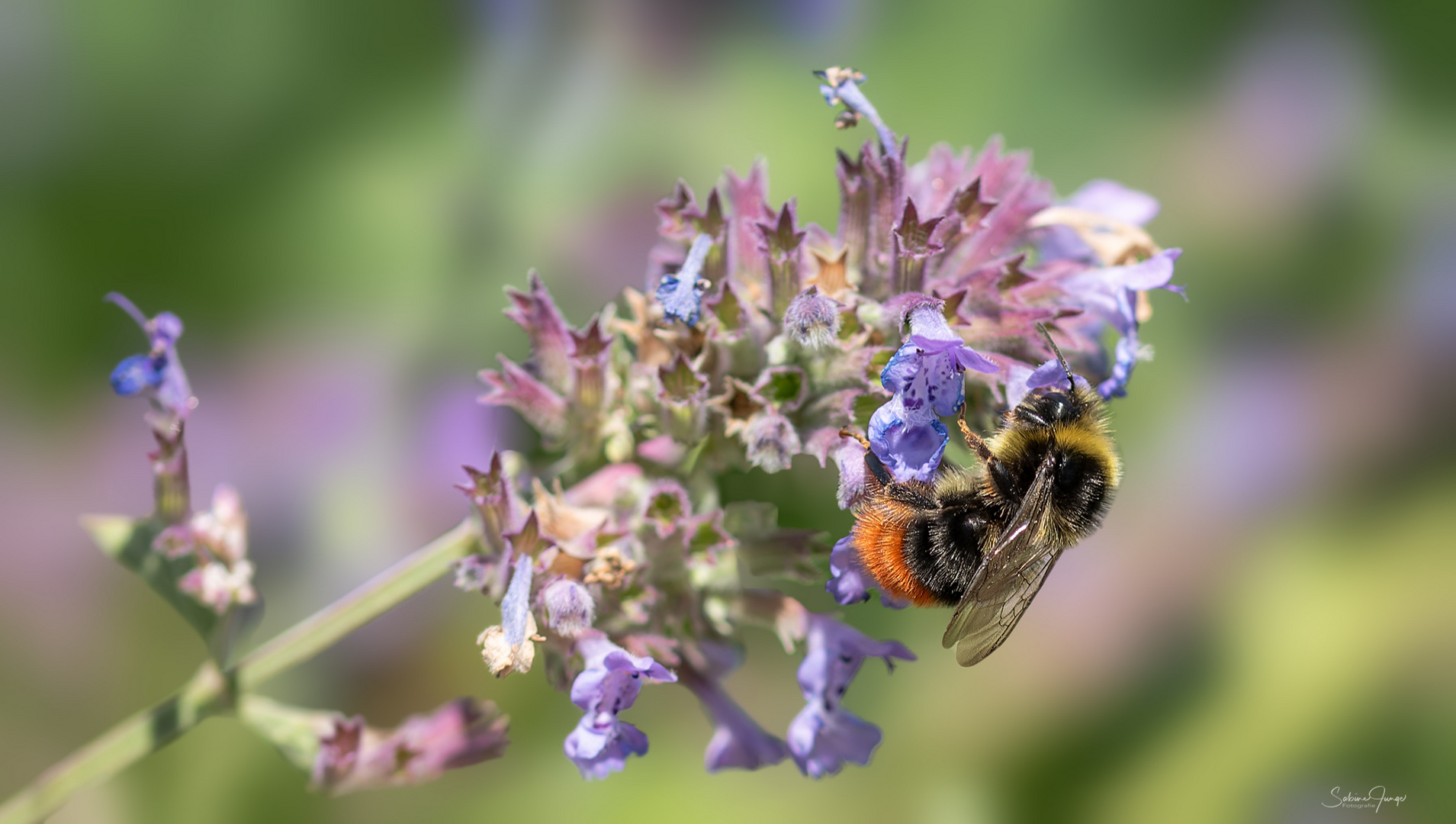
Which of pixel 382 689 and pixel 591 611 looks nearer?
pixel 591 611

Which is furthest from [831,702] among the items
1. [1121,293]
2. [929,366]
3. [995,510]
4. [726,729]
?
[1121,293]

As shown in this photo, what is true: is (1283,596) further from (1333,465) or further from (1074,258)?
(1074,258)

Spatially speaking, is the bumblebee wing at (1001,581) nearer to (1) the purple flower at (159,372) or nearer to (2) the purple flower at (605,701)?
(2) the purple flower at (605,701)

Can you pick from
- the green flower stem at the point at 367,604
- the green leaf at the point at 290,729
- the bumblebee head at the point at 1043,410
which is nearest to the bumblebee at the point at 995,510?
the bumblebee head at the point at 1043,410

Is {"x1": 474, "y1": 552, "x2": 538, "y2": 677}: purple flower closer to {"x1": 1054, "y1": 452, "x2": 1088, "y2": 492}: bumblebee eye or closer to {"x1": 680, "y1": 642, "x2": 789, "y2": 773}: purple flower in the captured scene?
{"x1": 680, "y1": 642, "x2": 789, "y2": 773}: purple flower

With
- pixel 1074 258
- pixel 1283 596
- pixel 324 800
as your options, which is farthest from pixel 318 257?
pixel 1283 596

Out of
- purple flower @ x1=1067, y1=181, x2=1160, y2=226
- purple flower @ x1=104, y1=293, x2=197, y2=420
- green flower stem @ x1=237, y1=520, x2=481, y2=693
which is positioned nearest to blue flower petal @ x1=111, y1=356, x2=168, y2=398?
purple flower @ x1=104, y1=293, x2=197, y2=420

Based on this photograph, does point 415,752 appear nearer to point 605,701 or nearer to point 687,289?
point 605,701
